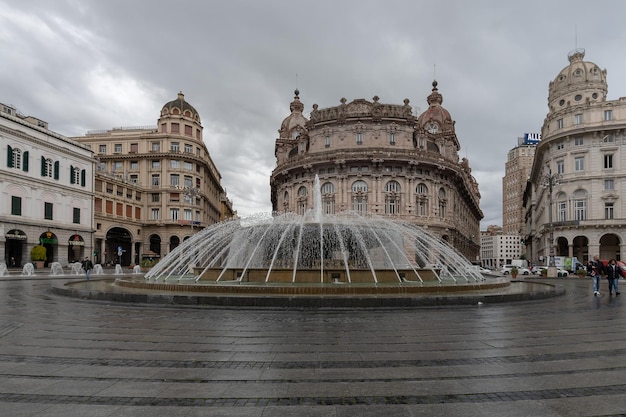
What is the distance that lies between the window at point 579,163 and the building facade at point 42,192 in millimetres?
61163

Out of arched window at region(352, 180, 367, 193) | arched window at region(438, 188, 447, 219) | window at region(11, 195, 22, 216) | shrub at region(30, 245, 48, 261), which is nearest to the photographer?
shrub at region(30, 245, 48, 261)

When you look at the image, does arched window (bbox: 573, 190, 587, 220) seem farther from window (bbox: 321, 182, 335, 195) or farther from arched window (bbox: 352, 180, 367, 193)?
window (bbox: 321, 182, 335, 195)

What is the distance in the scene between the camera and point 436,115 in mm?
77938

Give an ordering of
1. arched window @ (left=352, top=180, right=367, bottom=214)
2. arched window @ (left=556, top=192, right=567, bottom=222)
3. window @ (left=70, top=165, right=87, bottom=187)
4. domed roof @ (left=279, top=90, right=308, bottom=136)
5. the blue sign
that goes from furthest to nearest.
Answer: the blue sign, domed roof @ (left=279, top=90, right=308, bottom=136), arched window @ (left=556, top=192, right=567, bottom=222), arched window @ (left=352, top=180, right=367, bottom=214), window @ (left=70, top=165, right=87, bottom=187)

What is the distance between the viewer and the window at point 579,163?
2219 inches

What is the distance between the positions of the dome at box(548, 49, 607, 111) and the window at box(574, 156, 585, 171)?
1057 cm

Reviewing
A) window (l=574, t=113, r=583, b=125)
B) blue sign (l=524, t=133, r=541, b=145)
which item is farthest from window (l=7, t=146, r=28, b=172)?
blue sign (l=524, t=133, r=541, b=145)

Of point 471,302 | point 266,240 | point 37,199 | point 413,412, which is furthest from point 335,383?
point 37,199

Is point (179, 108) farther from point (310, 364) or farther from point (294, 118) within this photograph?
point (310, 364)

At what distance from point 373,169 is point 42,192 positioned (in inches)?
1493

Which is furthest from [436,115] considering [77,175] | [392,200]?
[77,175]

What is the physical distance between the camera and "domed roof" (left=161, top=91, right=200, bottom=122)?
2906 inches

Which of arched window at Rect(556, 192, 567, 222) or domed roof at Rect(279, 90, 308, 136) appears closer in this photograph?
arched window at Rect(556, 192, 567, 222)

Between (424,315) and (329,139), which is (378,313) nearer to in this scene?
(424,315)
